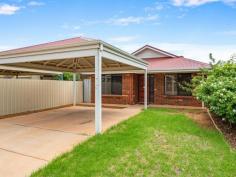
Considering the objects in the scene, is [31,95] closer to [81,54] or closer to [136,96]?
[81,54]

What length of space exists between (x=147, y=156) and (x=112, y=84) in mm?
11665

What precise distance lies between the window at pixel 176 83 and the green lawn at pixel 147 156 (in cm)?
758

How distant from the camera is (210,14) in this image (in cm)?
1353

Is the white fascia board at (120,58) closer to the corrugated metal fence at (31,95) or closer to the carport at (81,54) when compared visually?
the carport at (81,54)

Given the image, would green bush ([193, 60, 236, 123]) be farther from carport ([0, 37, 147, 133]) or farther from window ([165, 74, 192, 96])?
window ([165, 74, 192, 96])

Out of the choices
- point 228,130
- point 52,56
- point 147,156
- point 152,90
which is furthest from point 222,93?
point 152,90

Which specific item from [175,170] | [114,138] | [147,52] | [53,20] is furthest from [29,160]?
[147,52]

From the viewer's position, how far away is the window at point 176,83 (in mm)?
14508

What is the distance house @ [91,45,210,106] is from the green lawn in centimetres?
734

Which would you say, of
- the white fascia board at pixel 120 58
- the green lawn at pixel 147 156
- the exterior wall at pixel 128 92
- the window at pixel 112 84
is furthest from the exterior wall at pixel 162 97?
the green lawn at pixel 147 156

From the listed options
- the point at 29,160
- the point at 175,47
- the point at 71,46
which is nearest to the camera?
the point at 29,160

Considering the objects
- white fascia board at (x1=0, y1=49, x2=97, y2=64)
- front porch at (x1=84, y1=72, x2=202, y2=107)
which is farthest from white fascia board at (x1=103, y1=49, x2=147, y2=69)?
front porch at (x1=84, y1=72, x2=202, y2=107)

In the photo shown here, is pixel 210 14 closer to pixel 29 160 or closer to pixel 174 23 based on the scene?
pixel 174 23

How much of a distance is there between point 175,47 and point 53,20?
54.2 feet
